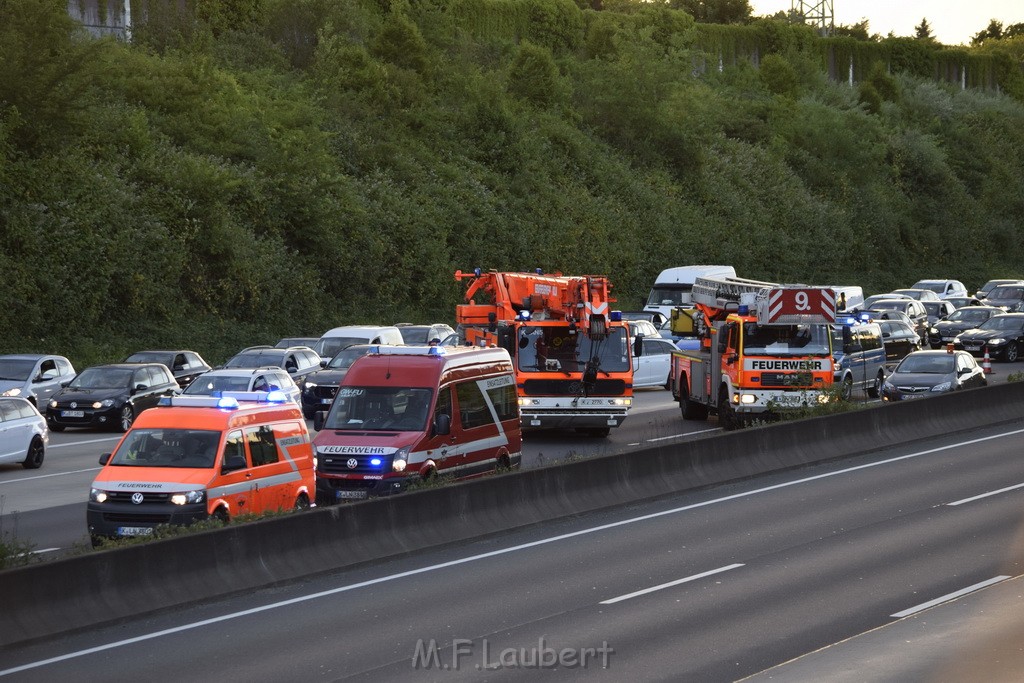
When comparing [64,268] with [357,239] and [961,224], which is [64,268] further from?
[961,224]

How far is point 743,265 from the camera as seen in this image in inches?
2822

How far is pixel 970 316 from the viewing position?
53.9 meters

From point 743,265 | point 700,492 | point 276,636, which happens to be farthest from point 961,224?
point 276,636

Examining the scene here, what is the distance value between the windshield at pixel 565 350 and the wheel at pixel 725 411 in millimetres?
2769

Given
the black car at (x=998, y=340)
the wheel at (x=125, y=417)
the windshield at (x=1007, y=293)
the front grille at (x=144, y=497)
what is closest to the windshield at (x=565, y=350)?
the wheel at (x=125, y=417)

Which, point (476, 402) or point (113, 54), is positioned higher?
point (113, 54)

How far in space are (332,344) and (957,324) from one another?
2453 cm

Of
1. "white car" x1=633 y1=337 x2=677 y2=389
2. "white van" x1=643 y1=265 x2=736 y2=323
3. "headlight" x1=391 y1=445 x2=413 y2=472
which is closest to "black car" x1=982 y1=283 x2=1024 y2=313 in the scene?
"white van" x1=643 y1=265 x2=736 y2=323

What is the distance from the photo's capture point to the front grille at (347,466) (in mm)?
19734

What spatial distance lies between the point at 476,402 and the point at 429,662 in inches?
382

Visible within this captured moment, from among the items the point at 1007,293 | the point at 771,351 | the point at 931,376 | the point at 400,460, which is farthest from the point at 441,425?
the point at 1007,293

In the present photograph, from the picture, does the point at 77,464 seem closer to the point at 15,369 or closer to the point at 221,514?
the point at 15,369

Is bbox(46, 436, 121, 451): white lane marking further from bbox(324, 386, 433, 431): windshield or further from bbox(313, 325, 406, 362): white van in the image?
bbox(324, 386, 433, 431): windshield

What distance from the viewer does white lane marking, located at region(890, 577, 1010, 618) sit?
1380cm
